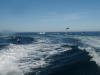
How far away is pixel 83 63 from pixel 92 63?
2.29 metres

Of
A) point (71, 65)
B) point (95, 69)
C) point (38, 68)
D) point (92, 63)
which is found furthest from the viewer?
point (92, 63)

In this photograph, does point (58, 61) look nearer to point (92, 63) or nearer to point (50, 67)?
point (50, 67)

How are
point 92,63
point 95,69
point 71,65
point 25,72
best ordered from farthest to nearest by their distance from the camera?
point 92,63 < point 95,69 < point 71,65 < point 25,72

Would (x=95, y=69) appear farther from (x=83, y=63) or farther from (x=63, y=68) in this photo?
(x=63, y=68)

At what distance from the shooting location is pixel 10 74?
20.6 meters

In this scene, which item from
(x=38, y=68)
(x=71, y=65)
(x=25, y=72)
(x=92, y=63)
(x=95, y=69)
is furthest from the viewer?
(x=92, y=63)

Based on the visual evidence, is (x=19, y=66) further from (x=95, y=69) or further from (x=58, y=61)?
(x=95, y=69)

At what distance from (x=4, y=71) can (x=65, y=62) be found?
7.53 meters

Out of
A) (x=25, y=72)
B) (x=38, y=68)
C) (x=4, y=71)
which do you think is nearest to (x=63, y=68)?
(x=38, y=68)

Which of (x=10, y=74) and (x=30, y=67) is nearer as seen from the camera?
(x=10, y=74)

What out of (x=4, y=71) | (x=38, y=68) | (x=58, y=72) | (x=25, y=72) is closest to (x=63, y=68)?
(x=58, y=72)

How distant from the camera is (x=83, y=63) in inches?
1033

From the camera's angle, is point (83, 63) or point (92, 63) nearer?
point (83, 63)

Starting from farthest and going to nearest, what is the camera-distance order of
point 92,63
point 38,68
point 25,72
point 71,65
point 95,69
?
point 92,63 → point 95,69 → point 71,65 → point 38,68 → point 25,72
